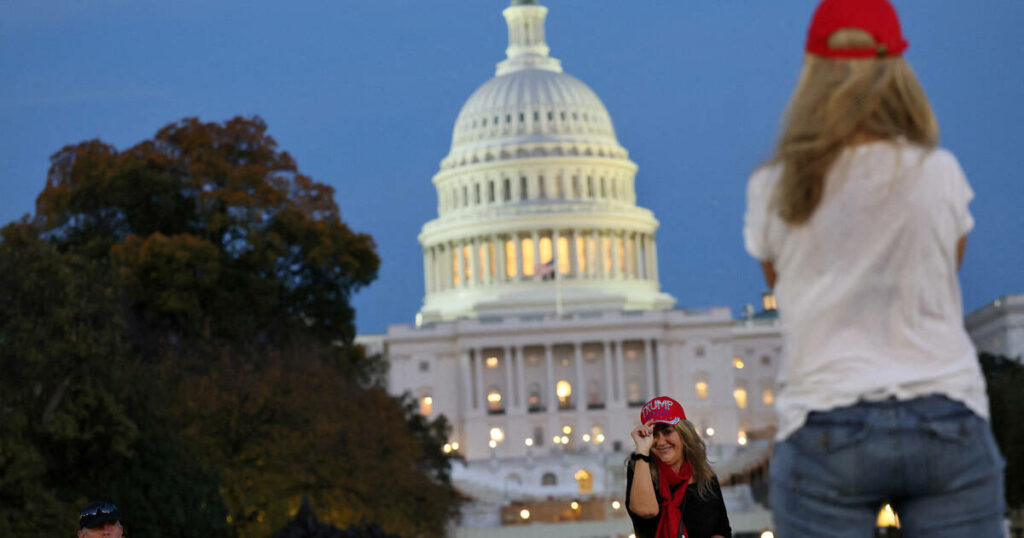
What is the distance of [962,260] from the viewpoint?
7.59 metres

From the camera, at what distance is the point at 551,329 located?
16888 cm

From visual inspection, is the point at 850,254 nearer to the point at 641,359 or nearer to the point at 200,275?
the point at 200,275

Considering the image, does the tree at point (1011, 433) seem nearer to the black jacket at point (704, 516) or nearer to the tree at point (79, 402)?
the tree at point (79, 402)

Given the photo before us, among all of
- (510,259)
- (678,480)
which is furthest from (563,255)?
(678,480)

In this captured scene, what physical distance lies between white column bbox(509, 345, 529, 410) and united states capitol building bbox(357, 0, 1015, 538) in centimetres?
15

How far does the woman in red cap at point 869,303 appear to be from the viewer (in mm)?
7250

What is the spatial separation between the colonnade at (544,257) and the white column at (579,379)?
1486cm

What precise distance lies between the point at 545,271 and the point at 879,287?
176m

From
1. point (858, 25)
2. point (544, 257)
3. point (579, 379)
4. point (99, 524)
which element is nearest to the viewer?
point (858, 25)

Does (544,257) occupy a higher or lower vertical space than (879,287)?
higher

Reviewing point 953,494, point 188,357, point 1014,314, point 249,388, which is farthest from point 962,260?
point 1014,314

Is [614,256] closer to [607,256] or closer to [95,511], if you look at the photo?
[607,256]

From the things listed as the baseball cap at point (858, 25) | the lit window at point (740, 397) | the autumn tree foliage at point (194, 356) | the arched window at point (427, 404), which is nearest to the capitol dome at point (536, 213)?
the lit window at point (740, 397)

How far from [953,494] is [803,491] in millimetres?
501
